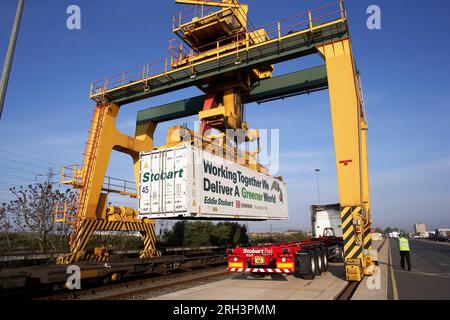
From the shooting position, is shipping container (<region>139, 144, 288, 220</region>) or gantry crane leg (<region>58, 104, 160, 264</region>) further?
gantry crane leg (<region>58, 104, 160, 264</region>)

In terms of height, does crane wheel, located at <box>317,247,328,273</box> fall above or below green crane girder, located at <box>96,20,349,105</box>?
below

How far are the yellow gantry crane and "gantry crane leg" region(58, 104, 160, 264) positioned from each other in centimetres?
5

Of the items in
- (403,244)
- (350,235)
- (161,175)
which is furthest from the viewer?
(403,244)

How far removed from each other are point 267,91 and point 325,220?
8319mm

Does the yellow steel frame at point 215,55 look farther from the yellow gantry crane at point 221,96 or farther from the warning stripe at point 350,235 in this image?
the warning stripe at point 350,235

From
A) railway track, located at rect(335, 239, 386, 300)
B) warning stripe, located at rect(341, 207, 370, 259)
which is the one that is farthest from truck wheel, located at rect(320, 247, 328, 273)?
railway track, located at rect(335, 239, 386, 300)

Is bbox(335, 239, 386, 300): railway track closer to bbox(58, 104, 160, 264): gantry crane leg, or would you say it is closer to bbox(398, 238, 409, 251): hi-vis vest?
bbox(398, 238, 409, 251): hi-vis vest

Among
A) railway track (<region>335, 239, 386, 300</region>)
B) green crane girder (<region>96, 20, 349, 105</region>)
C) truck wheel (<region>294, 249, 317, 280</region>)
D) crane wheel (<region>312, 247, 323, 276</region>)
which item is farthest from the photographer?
green crane girder (<region>96, 20, 349, 105</region>)

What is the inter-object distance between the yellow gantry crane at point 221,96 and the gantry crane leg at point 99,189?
5cm

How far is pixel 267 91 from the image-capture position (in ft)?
58.8

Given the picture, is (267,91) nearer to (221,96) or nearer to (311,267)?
(221,96)

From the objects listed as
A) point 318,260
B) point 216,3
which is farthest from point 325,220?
point 216,3

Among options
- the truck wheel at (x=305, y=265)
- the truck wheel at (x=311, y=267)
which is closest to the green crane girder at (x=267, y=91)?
the truck wheel at (x=311, y=267)

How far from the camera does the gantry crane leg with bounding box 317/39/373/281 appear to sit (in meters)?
10.6
